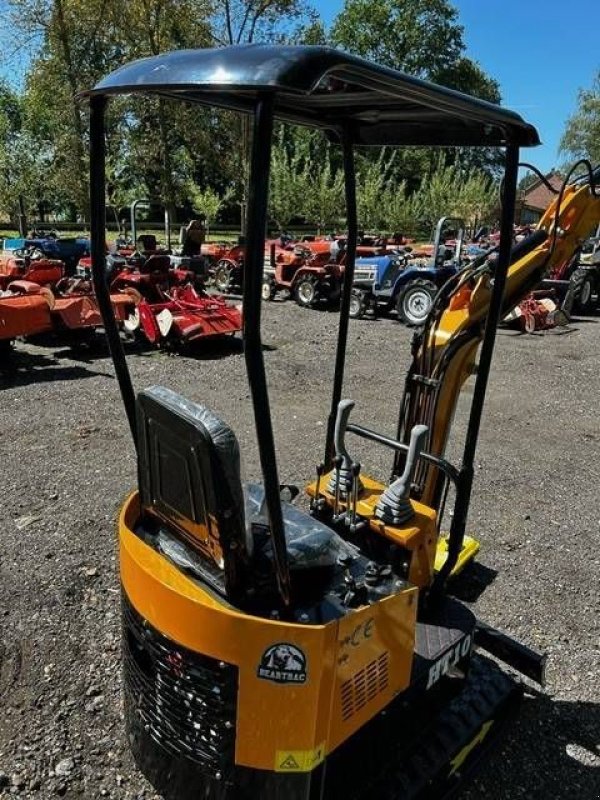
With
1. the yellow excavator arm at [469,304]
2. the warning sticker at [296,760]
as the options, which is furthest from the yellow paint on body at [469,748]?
the yellow excavator arm at [469,304]

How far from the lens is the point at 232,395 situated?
25.0 feet

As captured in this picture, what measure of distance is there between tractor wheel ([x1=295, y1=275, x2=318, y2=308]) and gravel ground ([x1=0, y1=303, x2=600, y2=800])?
387cm

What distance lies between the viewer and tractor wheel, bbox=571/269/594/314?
13.9m

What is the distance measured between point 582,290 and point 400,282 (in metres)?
4.36

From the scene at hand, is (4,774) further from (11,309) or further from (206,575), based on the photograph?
(11,309)

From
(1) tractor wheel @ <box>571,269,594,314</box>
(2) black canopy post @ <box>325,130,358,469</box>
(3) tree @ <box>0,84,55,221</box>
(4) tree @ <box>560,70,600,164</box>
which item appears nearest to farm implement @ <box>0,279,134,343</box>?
(2) black canopy post @ <box>325,130,358,469</box>

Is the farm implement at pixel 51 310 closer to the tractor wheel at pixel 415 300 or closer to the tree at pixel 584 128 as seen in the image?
the tractor wheel at pixel 415 300

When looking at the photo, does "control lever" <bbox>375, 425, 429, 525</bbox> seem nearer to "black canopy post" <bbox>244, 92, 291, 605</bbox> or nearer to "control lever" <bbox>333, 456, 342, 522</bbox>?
"control lever" <bbox>333, 456, 342, 522</bbox>

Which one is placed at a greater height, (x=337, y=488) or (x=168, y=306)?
(x=337, y=488)

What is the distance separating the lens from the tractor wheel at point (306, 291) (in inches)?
527

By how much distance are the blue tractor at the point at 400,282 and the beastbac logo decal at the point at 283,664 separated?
35.1 ft

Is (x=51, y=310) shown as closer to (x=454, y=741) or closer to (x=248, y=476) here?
(x=248, y=476)

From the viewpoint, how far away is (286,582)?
1.90 metres

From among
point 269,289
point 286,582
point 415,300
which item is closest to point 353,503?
point 286,582
